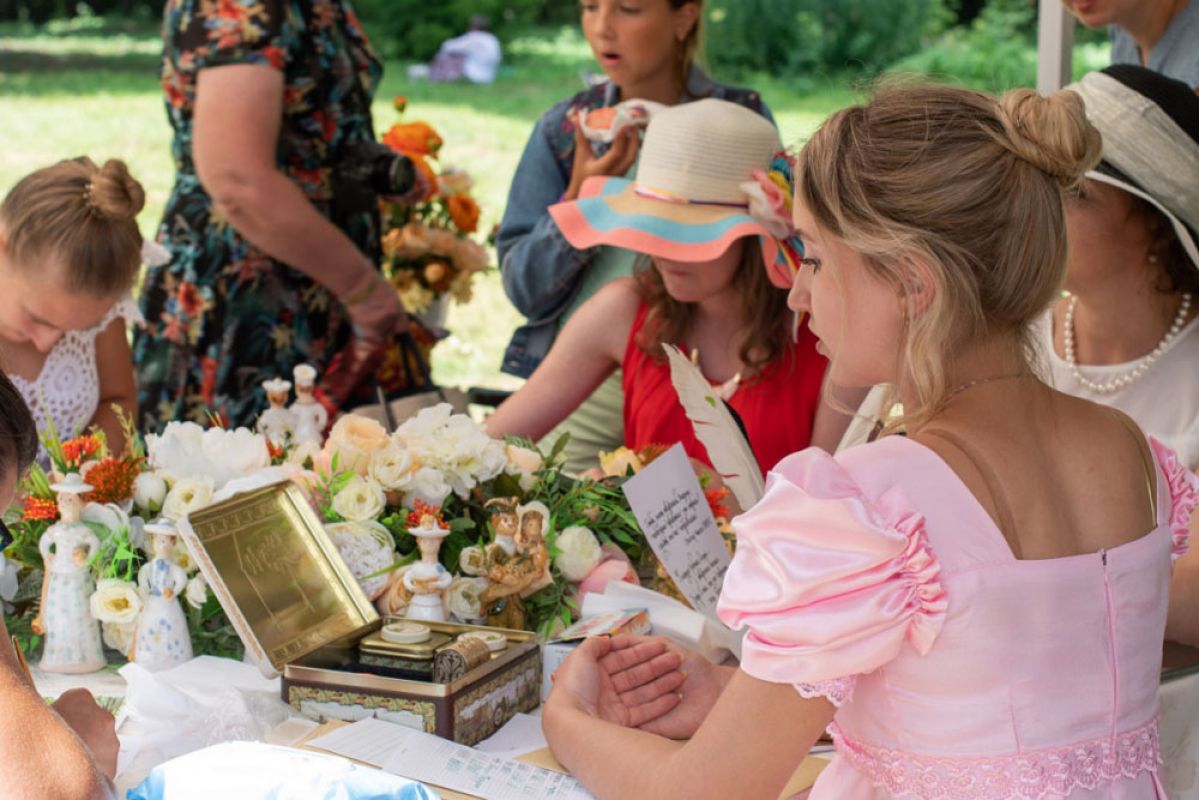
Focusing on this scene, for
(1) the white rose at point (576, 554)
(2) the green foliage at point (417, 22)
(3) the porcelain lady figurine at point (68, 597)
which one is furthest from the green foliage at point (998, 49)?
(3) the porcelain lady figurine at point (68, 597)

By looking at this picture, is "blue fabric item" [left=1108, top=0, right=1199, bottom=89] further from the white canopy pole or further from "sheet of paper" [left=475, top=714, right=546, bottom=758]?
"sheet of paper" [left=475, top=714, right=546, bottom=758]

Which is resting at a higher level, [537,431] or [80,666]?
[80,666]

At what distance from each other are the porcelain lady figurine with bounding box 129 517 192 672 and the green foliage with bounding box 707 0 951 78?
34.9 ft

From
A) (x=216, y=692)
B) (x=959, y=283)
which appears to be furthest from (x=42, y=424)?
(x=959, y=283)

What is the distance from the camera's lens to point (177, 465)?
6.48 ft

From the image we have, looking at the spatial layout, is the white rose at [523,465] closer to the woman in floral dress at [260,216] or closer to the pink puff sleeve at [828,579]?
the pink puff sleeve at [828,579]

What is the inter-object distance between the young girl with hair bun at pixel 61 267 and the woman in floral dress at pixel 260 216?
291 millimetres

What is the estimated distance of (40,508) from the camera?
6.32 ft

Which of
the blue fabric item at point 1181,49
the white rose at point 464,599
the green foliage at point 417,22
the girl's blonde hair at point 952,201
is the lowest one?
the green foliage at point 417,22

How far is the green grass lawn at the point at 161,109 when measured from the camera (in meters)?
8.98

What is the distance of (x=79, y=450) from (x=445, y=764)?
79 centimetres

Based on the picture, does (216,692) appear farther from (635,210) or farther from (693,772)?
(635,210)

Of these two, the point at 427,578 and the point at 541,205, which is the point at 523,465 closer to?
the point at 427,578

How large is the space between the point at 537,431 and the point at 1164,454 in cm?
146
